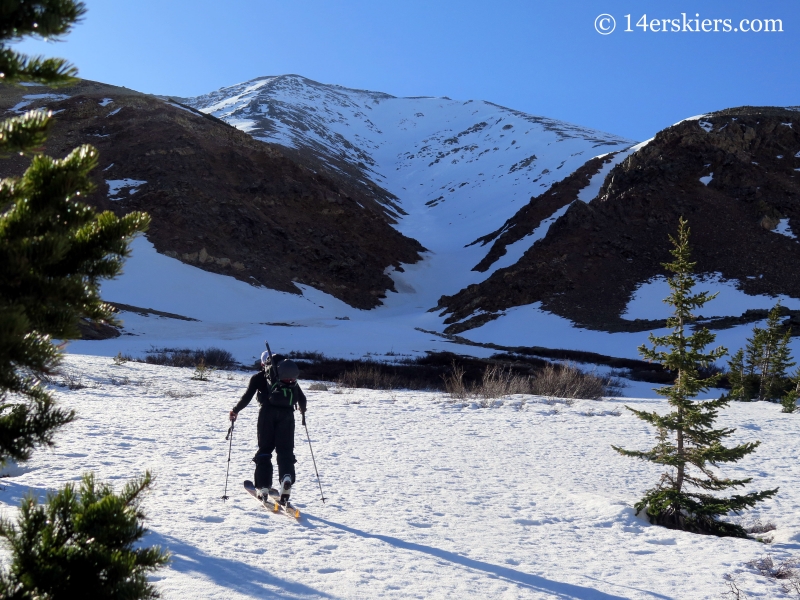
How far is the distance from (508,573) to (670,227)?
42.4 meters

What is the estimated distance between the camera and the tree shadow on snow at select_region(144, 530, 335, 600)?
3838 millimetres

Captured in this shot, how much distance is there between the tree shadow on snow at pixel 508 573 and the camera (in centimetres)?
425

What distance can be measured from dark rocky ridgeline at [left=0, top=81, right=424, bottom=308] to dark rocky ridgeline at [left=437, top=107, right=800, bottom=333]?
11359 millimetres

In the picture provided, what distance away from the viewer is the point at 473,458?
8.83 m

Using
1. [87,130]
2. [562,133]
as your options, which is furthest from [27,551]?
[562,133]

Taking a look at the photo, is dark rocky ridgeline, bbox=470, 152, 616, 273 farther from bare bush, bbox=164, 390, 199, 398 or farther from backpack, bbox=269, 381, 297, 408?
backpack, bbox=269, 381, 297, 408

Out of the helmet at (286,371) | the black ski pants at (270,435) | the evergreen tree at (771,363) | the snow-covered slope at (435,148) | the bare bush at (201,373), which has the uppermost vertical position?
the snow-covered slope at (435,148)

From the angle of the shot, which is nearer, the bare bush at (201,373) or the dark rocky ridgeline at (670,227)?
the bare bush at (201,373)

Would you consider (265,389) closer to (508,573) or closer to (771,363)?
(508,573)

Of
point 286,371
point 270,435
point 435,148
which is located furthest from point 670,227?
point 435,148

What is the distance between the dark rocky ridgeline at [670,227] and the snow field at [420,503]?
25.4 m

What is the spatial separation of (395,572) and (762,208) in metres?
45.4

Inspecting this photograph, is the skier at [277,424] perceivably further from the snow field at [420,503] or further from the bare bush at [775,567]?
the bare bush at [775,567]

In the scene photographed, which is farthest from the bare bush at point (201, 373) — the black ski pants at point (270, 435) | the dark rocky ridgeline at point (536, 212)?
the dark rocky ridgeline at point (536, 212)
